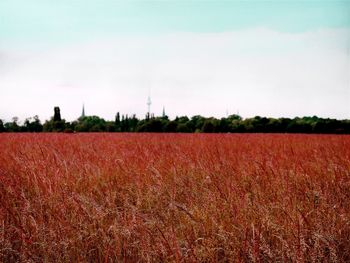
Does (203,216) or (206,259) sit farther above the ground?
(203,216)

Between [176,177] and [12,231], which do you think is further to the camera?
[176,177]

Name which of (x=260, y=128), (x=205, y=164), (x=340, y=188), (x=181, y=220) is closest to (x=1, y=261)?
(x=181, y=220)

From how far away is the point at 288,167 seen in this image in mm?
5031

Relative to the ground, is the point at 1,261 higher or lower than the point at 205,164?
lower

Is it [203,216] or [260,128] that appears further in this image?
[260,128]

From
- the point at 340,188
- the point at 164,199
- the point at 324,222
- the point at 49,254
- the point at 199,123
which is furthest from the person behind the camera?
the point at 199,123

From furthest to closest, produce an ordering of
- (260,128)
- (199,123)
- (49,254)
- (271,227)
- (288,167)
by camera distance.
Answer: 1. (199,123)
2. (260,128)
3. (288,167)
4. (271,227)
5. (49,254)

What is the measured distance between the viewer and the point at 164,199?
11.8 ft

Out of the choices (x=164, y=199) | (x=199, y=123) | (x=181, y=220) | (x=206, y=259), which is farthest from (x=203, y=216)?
(x=199, y=123)

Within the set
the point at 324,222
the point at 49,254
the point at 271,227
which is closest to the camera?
the point at 49,254

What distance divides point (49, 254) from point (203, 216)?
1.24 m

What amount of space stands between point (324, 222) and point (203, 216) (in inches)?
39.0

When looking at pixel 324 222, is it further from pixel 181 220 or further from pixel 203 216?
pixel 181 220

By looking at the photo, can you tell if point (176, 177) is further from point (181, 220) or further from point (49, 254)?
point (49, 254)
